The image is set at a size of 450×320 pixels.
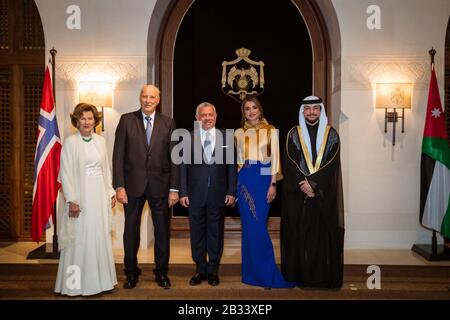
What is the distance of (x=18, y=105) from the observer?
5.96m

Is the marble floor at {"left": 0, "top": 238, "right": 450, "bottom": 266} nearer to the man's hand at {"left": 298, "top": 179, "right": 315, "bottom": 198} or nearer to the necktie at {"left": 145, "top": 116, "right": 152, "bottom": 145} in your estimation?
the man's hand at {"left": 298, "top": 179, "right": 315, "bottom": 198}

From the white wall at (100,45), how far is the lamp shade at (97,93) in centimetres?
16

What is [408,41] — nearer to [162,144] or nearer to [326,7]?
[326,7]

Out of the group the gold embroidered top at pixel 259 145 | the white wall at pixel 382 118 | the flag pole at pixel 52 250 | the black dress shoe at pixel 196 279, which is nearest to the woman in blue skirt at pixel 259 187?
the gold embroidered top at pixel 259 145

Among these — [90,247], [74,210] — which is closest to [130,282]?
[90,247]

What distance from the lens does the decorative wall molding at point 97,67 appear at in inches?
216

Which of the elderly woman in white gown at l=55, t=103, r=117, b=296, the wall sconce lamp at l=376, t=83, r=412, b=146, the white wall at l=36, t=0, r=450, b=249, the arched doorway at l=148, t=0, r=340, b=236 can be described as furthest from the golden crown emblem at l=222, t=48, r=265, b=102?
the elderly woman in white gown at l=55, t=103, r=117, b=296

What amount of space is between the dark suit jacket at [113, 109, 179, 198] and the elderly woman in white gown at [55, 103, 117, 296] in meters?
0.18

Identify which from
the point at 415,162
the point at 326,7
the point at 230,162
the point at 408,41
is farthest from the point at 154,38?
the point at 415,162

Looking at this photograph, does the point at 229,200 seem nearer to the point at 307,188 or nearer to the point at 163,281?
the point at 307,188

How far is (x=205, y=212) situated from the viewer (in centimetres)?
408

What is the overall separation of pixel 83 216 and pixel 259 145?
5.03 ft

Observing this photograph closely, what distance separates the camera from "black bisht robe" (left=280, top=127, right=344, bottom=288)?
402 centimetres

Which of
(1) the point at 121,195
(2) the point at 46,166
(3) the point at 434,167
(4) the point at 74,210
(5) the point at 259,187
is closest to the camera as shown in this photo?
(4) the point at 74,210
